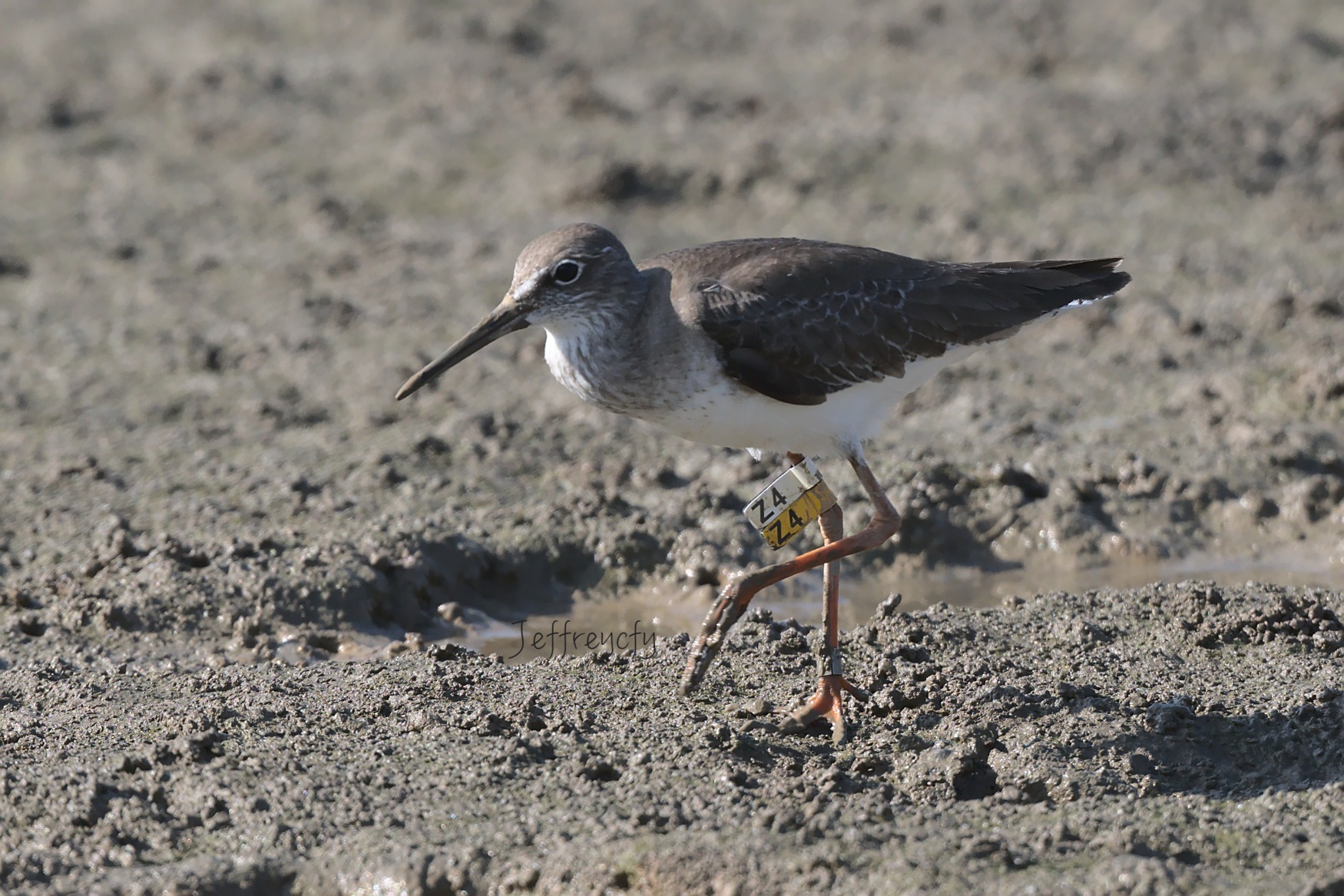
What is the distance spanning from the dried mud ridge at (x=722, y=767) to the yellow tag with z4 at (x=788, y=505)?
0.63 metres

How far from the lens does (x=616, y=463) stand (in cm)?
894

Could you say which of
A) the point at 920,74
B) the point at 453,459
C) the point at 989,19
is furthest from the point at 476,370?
the point at 989,19

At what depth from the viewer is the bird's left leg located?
611cm

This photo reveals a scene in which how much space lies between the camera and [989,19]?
1727 centimetres

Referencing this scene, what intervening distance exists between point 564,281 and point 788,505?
1.41 m

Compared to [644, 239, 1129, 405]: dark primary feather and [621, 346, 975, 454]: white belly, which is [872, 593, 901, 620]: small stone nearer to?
[621, 346, 975, 454]: white belly

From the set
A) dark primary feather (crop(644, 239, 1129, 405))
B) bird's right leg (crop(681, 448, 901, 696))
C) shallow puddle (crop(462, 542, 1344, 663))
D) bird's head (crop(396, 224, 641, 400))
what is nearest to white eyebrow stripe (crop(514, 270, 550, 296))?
bird's head (crop(396, 224, 641, 400))

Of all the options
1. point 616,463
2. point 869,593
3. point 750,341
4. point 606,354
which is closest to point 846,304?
point 750,341

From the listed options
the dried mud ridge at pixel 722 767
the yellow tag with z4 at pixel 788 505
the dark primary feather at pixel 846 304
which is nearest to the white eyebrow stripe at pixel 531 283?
the dark primary feather at pixel 846 304

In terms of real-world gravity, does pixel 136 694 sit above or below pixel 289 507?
below

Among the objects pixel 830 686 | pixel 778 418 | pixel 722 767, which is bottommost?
pixel 722 767

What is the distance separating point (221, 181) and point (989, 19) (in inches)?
349

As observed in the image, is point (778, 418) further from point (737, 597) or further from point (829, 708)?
point (829, 708)

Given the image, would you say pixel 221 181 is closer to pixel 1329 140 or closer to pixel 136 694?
pixel 136 694
